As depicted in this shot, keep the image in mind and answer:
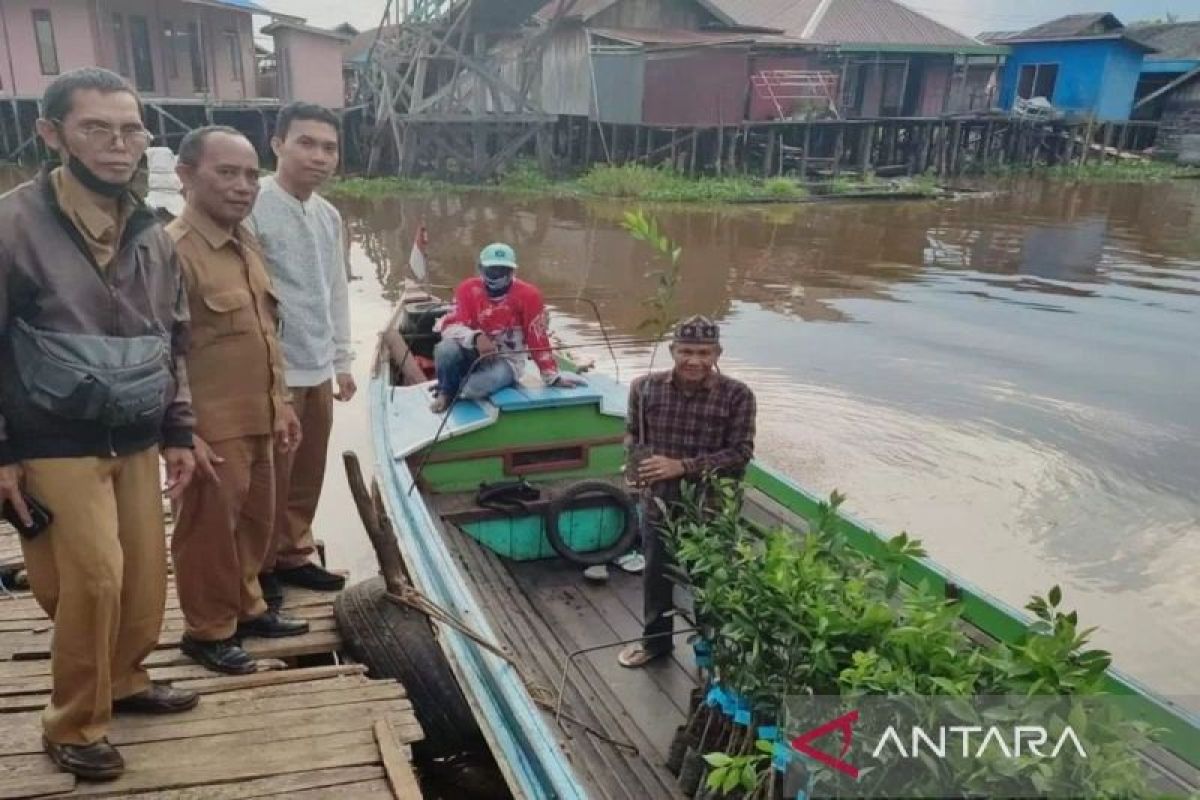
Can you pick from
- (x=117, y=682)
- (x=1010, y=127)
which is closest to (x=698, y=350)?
(x=117, y=682)

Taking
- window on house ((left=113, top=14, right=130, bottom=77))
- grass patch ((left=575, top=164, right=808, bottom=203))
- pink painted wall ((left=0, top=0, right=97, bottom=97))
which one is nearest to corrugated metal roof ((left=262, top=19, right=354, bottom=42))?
window on house ((left=113, top=14, right=130, bottom=77))

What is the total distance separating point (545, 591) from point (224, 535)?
6.03ft

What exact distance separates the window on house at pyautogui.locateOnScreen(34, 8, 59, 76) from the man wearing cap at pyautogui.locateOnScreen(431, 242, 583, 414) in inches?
863

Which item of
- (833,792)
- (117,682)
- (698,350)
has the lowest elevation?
(117,682)

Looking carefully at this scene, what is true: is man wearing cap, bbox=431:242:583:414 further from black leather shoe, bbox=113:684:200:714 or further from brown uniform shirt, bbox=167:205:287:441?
black leather shoe, bbox=113:684:200:714

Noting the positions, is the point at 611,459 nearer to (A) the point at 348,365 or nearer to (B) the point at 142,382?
(A) the point at 348,365

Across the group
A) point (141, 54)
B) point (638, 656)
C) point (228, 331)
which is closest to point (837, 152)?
point (141, 54)

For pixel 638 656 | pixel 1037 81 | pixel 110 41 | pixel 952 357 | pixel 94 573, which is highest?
pixel 1037 81

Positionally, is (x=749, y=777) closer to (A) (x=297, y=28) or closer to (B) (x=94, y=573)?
(B) (x=94, y=573)

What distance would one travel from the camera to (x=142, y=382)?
2576 mm

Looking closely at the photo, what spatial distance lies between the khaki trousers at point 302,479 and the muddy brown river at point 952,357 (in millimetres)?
2676

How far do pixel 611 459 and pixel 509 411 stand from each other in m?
0.69

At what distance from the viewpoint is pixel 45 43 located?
2197cm

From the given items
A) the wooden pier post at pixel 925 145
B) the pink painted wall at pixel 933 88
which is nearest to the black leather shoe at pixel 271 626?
the wooden pier post at pixel 925 145
